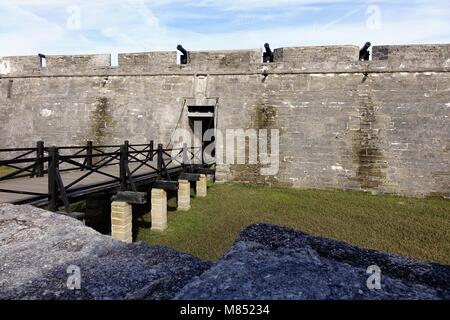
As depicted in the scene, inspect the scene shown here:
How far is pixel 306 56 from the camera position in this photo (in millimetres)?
11281

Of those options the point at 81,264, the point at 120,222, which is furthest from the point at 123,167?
the point at 81,264

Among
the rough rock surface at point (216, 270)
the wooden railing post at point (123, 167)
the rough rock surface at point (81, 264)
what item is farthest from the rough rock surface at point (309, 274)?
the wooden railing post at point (123, 167)

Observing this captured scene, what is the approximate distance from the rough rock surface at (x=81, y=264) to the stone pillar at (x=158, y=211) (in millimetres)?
4977

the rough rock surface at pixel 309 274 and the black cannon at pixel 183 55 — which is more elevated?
the black cannon at pixel 183 55

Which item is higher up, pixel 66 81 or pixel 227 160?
pixel 66 81

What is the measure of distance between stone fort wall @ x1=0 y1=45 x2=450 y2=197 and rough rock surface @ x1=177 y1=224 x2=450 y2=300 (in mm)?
9444

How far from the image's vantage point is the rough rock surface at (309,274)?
1.55 meters

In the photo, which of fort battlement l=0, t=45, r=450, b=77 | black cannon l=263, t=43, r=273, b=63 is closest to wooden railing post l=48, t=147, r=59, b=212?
fort battlement l=0, t=45, r=450, b=77

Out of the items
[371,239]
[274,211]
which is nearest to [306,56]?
[274,211]

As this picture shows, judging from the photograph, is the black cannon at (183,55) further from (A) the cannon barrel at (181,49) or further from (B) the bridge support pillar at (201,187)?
(B) the bridge support pillar at (201,187)
